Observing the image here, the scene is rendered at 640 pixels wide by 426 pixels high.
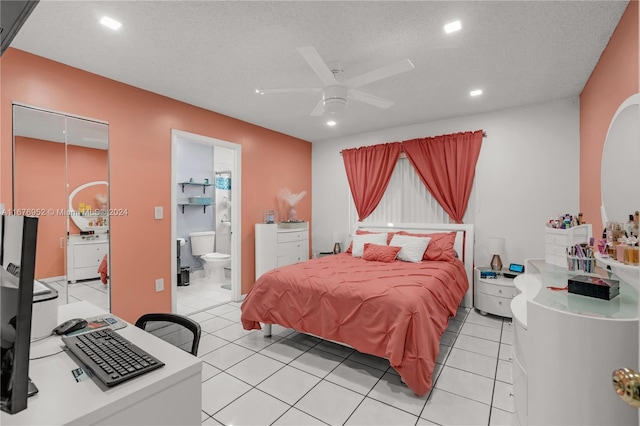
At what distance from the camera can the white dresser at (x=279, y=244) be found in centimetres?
444

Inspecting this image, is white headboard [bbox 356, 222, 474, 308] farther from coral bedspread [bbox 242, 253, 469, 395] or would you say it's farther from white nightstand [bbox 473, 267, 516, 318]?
coral bedspread [bbox 242, 253, 469, 395]

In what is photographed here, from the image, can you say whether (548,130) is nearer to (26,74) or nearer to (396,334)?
(396,334)

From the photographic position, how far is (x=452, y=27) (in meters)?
2.19

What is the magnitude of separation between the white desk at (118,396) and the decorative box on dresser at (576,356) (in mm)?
1533

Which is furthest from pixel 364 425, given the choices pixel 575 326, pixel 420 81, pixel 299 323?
pixel 420 81

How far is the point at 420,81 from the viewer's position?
10.2ft

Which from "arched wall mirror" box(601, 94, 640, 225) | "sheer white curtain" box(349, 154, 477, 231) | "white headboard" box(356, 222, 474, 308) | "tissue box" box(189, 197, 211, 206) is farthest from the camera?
"tissue box" box(189, 197, 211, 206)

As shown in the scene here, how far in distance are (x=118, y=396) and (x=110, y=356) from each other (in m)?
0.26

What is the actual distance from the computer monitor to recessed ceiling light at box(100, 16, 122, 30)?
2118mm

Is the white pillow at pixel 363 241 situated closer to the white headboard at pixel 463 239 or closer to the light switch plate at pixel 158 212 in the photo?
the white headboard at pixel 463 239

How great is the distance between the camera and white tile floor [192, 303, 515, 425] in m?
1.95

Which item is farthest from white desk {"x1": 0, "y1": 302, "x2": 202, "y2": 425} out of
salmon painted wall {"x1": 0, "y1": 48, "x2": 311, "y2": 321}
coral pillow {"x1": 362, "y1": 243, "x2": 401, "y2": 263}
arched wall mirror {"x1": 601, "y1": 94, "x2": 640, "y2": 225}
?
coral pillow {"x1": 362, "y1": 243, "x2": 401, "y2": 263}

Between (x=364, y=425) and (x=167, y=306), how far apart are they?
2.63 m

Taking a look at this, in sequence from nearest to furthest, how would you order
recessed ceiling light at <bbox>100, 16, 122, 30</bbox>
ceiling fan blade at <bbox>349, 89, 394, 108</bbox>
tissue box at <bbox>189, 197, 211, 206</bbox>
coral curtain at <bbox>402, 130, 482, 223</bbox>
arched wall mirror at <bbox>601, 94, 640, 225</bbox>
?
arched wall mirror at <bbox>601, 94, 640, 225</bbox> < recessed ceiling light at <bbox>100, 16, 122, 30</bbox> < ceiling fan blade at <bbox>349, 89, 394, 108</bbox> < coral curtain at <bbox>402, 130, 482, 223</bbox> < tissue box at <bbox>189, 197, 211, 206</bbox>
